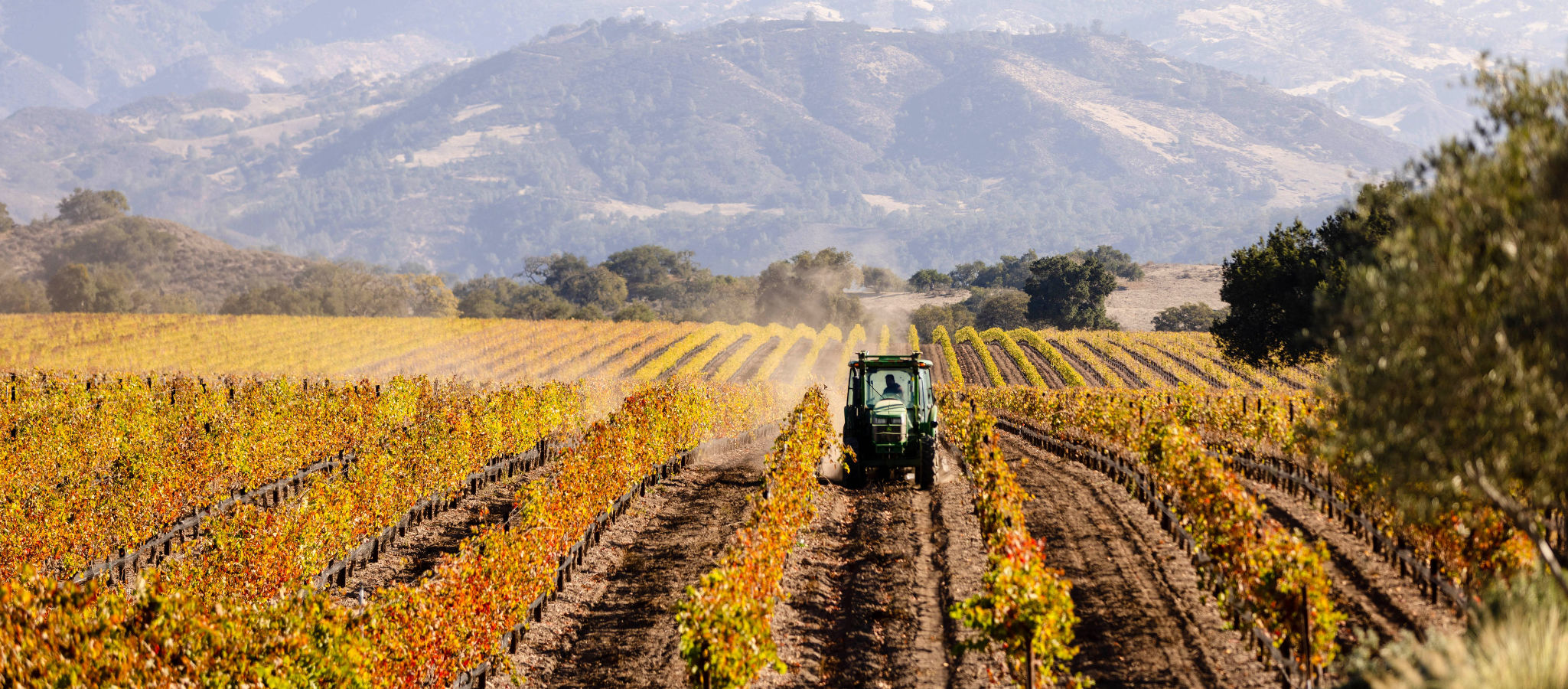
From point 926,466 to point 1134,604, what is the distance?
10.2m

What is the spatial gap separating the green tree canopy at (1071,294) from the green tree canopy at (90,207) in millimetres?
140926

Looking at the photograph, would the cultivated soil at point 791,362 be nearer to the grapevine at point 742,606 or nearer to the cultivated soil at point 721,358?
the cultivated soil at point 721,358

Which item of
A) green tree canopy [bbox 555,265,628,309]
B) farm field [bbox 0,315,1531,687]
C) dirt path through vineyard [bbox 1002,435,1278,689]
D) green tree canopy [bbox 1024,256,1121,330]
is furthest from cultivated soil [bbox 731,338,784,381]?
green tree canopy [bbox 555,265,628,309]

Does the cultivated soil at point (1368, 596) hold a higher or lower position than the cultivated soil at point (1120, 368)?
higher

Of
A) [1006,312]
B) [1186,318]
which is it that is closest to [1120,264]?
[1186,318]

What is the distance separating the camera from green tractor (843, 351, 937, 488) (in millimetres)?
24797

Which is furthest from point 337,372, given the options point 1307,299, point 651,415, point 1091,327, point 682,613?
point 1091,327

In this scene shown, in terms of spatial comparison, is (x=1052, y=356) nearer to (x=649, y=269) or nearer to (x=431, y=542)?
(x=431, y=542)

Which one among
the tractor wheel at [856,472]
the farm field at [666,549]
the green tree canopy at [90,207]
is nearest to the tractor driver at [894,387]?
the tractor wheel at [856,472]

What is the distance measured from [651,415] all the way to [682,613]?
15968 millimetres

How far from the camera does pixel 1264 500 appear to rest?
902 inches

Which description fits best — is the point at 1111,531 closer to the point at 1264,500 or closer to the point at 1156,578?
the point at 1156,578

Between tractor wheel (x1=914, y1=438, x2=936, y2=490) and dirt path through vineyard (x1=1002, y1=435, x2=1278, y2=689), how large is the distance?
106 inches

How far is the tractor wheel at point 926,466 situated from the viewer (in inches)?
986
